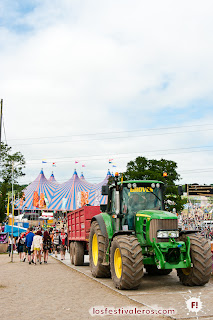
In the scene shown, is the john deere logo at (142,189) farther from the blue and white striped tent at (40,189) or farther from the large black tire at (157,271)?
the blue and white striped tent at (40,189)

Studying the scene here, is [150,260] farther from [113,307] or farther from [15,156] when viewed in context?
[15,156]

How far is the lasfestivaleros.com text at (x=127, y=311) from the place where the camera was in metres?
6.81

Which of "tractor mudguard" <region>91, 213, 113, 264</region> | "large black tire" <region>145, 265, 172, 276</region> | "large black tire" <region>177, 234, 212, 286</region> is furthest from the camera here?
"large black tire" <region>145, 265, 172, 276</region>

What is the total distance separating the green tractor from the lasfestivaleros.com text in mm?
1679

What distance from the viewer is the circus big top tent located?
2438 inches

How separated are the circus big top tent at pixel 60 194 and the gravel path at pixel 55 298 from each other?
156ft

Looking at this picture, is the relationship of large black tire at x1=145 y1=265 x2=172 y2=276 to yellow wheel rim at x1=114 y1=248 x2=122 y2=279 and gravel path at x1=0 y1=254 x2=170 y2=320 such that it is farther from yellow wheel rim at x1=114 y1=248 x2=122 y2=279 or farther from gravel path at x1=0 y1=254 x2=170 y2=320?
yellow wheel rim at x1=114 y1=248 x2=122 y2=279

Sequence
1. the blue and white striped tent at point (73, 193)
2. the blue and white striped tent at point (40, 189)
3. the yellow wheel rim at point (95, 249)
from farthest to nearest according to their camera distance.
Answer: the blue and white striped tent at point (40, 189) < the blue and white striped tent at point (73, 193) < the yellow wheel rim at point (95, 249)

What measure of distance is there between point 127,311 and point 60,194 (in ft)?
197

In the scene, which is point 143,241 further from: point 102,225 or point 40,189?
point 40,189

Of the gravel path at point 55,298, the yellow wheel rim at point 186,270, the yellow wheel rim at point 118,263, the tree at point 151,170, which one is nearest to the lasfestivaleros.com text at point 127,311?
the gravel path at point 55,298

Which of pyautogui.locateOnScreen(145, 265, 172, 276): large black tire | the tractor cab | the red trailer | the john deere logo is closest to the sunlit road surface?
pyautogui.locateOnScreen(145, 265, 172, 276): large black tire

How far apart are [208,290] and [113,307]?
2.64 m

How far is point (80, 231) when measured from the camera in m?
15.9
